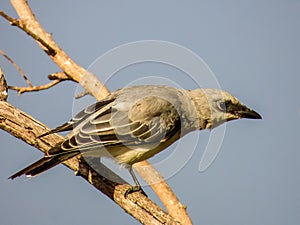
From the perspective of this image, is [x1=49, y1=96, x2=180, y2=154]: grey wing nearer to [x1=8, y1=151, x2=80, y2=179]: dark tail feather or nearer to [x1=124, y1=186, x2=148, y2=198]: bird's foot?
[x1=8, y1=151, x2=80, y2=179]: dark tail feather

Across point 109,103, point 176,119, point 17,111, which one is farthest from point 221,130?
point 17,111

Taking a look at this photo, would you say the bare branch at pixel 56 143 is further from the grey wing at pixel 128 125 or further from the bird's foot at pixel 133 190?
the grey wing at pixel 128 125

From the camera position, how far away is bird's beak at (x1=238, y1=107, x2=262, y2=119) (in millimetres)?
6016

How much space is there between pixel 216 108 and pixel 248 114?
1.13 ft

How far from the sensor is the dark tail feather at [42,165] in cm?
497

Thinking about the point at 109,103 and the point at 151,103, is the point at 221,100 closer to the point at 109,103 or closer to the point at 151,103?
the point at 151,103

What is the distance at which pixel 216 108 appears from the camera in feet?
19.6

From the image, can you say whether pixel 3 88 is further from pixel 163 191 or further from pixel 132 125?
pixel 163 191

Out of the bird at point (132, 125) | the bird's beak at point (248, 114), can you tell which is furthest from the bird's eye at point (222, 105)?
the bird's beak at point (248, 114)

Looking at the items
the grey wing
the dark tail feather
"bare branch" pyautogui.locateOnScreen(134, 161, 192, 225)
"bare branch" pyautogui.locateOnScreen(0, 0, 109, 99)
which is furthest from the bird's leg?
"bare branch" pyautogui.locateOnScreen(0, 0, 109, 99)

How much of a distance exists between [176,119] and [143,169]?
0.75m

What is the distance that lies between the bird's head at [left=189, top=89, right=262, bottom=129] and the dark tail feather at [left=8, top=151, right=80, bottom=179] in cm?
157

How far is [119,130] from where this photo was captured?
531cm

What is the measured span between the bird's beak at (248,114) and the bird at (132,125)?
9 cm
